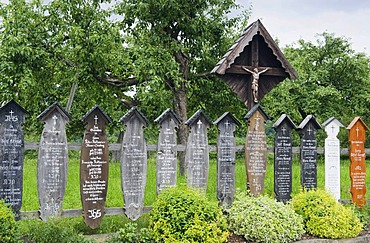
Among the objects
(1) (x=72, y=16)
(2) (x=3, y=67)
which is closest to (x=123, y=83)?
(1) (x=72, y=16)

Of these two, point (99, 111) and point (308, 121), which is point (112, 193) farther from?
point (308, 121)

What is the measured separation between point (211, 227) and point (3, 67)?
8193 millimetres

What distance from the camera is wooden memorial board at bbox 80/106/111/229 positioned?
7.05m

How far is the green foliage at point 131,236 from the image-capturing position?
21.9 ft

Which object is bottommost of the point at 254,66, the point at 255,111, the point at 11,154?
the point at 11,154

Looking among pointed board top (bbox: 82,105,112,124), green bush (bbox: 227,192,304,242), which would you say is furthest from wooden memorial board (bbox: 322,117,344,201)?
pointed board top (bbox: 82,105,112,124)

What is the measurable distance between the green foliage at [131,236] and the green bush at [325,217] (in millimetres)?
2769

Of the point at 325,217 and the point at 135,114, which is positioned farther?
the point at 325,217

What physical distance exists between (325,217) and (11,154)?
496 centimetres

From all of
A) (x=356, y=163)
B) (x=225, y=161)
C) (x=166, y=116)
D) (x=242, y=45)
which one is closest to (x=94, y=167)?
(x=166, y=116)

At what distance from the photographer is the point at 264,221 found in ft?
23.9

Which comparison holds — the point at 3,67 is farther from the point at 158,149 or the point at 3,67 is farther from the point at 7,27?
the point at 158,149

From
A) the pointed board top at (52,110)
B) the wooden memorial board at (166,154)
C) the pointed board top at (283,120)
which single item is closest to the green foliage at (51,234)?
the pointed board top at (52,110)

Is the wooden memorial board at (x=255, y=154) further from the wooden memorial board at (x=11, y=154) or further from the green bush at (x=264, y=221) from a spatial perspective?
the wooden memorial board at (x=11, y=154)
